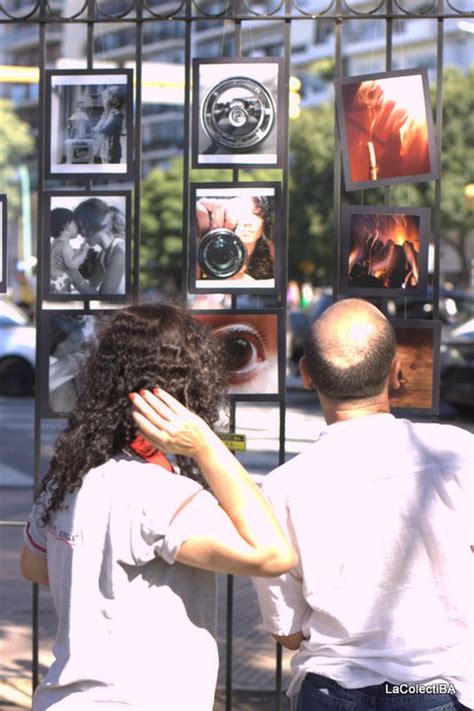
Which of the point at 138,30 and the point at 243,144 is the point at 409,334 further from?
the point at 138,30

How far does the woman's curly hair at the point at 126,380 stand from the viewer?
2094 mm

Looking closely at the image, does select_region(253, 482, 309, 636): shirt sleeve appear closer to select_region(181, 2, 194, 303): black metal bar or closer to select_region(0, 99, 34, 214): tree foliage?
select_region(181, 2, 194, 303): black metal bar

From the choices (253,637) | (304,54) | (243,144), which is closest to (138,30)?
(243,144)

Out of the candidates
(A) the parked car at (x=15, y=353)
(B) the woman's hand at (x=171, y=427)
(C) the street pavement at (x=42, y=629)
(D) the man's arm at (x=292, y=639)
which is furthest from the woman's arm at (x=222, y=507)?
(A) the parked car at (x=15, y=353)

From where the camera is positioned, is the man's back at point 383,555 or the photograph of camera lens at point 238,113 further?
the photograph of camera lens at point 238,113

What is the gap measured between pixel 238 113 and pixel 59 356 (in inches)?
42.8

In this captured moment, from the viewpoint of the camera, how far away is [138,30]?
3699 mm

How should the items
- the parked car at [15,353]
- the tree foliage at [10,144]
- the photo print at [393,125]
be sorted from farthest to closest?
the tree foliage at [10,144] < the parked car at [15,353] < the photo print at [393,125]

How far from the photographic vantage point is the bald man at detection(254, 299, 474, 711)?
2.13 meters

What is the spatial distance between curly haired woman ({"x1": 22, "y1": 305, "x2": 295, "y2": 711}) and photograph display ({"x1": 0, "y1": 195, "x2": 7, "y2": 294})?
178 centimetres

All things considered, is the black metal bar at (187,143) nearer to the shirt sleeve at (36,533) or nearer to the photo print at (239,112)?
the photo print at (239,112)

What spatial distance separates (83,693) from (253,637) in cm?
391

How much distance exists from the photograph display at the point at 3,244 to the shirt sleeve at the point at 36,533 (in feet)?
5.57

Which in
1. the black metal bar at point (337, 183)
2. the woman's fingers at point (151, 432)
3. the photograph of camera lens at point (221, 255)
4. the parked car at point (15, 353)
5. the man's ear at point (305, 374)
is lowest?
the parked car at point (15, 353)
